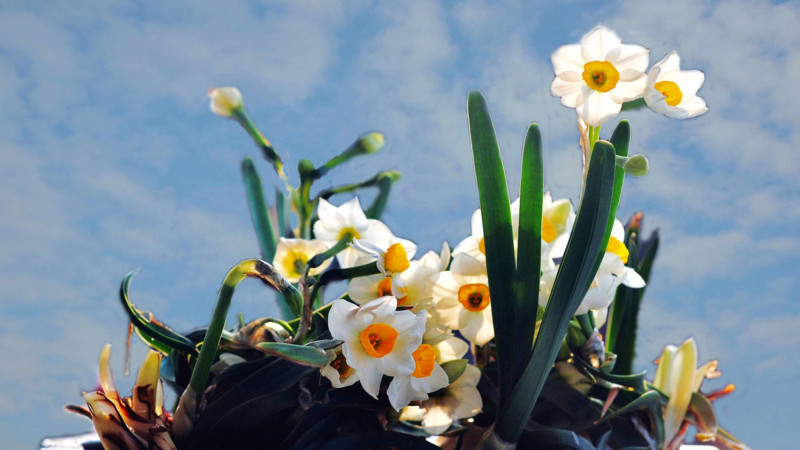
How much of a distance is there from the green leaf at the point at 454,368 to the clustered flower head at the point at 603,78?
242mm

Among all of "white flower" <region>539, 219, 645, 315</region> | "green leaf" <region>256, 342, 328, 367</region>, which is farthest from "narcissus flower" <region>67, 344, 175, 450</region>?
"white flower" <region>539, 219, 645, 315</region>

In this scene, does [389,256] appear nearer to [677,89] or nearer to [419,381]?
[419,381]

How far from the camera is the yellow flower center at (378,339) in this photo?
1.63 feet

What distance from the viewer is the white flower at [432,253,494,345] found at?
22.8 inches

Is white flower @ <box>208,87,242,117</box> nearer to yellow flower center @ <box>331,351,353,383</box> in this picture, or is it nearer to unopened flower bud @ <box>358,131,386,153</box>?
unopened flower bud @ <box>358,131,386,153</box>

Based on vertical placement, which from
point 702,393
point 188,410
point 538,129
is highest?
point 538,129

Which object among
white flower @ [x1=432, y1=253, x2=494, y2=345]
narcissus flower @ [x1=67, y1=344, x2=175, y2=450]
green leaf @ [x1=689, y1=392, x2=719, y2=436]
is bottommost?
narcissus flower @ [x1=67, y1=344, x2=175, y2=450]

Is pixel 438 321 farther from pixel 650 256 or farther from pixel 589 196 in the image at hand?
pixel 650 256

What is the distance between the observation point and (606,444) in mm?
632

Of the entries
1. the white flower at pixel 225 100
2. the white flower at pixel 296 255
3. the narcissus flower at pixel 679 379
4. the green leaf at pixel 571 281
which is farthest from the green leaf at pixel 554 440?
the white flower at pixel 225 100

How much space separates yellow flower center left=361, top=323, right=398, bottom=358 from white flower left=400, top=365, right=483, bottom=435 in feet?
0.34

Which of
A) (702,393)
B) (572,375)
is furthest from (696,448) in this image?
(572,375)

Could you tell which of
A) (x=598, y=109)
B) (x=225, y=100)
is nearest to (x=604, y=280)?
(x=598, y=109)

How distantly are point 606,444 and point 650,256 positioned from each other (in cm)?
24
